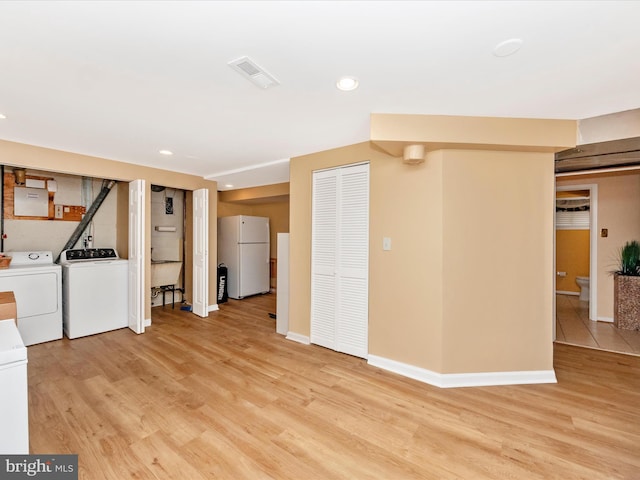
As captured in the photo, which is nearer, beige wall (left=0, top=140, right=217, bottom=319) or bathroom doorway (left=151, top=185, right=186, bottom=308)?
beige wall (left=0, top=140, right=217, bottom=319)

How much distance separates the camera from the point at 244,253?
591 cm

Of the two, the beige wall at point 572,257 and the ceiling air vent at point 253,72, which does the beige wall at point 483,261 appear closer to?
the ceiling air vent at point 253,72

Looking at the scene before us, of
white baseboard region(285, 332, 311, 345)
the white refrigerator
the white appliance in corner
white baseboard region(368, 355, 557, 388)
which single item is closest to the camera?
the white appliance in corner

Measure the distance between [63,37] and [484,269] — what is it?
3348 millimetres

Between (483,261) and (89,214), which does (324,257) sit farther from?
(89,214)

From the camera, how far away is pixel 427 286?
2.64 m

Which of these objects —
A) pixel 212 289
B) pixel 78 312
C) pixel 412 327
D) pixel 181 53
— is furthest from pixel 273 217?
pixel 181 53

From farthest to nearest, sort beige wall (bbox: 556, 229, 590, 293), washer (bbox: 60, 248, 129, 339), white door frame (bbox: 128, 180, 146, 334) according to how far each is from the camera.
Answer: beige wall (bbox: 556, 229, 590, 293) < white door frame (bbox: 128, 180, 146, 334) < washer (bbox: 60, 248, 129, 339)

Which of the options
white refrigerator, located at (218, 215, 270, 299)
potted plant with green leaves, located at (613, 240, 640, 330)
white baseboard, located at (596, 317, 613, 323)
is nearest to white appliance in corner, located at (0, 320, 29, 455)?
white refrigerator, located at (218, 215, 270, 299)

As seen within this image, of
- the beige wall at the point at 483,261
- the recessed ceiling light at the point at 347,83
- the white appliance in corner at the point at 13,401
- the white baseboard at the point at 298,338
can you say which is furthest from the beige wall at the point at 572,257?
the white appliance in corner at the point at 13,401

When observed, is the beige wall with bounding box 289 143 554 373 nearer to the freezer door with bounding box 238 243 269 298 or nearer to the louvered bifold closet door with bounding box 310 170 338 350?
the louvered bifold closet door with bounding box 310 170 338 350

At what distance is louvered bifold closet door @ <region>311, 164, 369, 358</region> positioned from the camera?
3.08 metres

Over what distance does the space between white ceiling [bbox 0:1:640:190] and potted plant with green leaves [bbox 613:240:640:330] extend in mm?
3000

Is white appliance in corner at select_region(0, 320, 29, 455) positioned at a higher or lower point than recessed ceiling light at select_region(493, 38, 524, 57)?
lower
